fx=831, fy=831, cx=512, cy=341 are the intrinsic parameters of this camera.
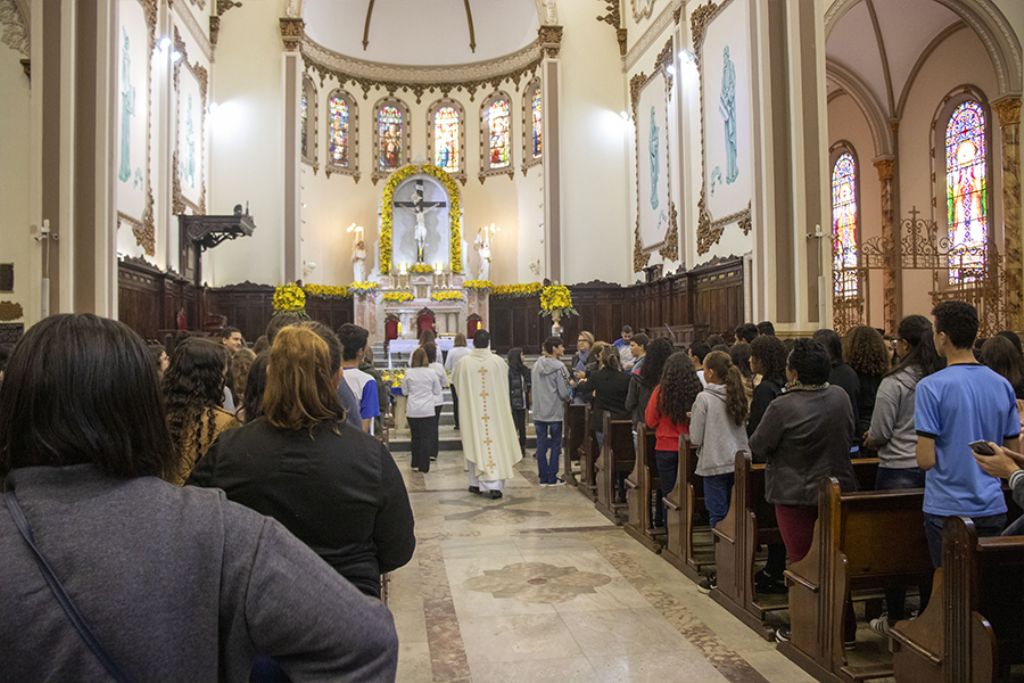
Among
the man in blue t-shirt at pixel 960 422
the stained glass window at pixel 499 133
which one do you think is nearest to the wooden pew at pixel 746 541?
the man in blue t-shirt at pixel 960 422

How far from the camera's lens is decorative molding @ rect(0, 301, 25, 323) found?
39.9ft

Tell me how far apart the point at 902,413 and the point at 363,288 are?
1893cm

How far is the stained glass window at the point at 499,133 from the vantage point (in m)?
24.5

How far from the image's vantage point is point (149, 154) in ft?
48.0

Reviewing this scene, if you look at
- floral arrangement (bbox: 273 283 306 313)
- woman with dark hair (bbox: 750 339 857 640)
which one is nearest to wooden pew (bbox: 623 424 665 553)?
woman with dark hair (bbox: 750 339 857 640)

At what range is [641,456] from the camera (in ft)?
23.9

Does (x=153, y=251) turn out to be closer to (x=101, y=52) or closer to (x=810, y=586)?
(x=101, y=52)

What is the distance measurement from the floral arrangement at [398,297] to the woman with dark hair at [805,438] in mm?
18237

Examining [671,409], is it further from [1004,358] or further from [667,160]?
[667,160]

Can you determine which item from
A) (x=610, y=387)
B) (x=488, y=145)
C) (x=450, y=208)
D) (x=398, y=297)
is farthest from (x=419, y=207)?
(x=610, y=387)

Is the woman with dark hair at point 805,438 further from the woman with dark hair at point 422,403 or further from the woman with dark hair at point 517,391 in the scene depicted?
the woman with dark hair at point 517,391

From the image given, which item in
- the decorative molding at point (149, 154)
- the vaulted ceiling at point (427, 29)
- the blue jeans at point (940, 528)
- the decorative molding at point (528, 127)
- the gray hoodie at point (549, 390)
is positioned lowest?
the blue jeans at point (940, 528)

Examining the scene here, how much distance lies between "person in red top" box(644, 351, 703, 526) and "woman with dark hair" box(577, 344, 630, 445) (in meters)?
1.84

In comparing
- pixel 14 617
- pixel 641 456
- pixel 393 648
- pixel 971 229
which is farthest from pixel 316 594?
pixel 971 229
